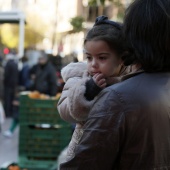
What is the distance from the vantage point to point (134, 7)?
181 centimetres

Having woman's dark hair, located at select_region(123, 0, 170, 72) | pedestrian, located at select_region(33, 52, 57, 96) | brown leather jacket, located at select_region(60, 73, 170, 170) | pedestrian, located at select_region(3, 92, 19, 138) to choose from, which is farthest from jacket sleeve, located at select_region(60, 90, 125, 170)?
pedestrian, located at select_region(3, 92, 19, 138)

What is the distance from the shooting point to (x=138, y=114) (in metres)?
1.70

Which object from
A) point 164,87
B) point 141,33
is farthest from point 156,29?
point 164,87

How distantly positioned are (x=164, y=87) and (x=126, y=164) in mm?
307

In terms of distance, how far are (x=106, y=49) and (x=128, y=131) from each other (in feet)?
1.78

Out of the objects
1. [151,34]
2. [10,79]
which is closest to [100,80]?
[151,34]

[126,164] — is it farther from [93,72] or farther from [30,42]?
[30,42]

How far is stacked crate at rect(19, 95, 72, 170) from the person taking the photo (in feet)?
22.4

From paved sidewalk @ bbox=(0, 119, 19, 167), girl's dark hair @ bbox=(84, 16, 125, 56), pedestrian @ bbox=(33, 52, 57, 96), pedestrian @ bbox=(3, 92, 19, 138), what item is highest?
girl's dark hair @ bbox=(84, 16, 125, 56)

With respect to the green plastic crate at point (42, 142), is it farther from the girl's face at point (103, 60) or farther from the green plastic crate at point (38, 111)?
the girl's face at point (103, 60)

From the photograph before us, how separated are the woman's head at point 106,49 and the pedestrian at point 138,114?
13.3 inches

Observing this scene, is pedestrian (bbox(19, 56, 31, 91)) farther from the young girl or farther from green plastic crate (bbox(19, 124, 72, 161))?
the young girl

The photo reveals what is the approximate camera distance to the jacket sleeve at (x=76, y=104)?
2.08 metres

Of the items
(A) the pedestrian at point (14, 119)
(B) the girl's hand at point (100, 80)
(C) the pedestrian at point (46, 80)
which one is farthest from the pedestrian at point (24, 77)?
(B) the girl's hand at point (100, 80)
